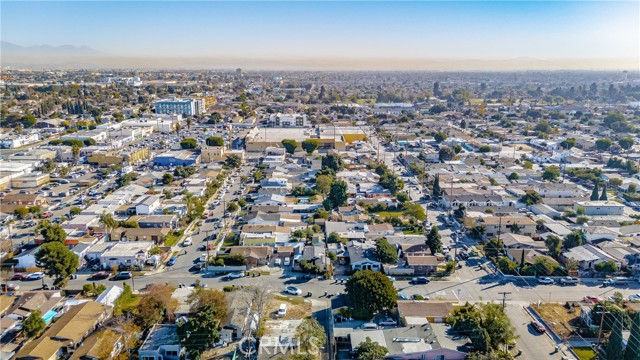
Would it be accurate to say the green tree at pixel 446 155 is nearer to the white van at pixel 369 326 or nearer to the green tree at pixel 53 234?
the white van at pixel 369 326

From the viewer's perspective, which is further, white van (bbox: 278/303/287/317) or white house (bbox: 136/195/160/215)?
white house (bbox: 136/195/160/215)

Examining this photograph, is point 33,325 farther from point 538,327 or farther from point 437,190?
point 437,190

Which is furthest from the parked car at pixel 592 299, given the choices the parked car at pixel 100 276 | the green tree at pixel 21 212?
the green tree at pixel 21 212

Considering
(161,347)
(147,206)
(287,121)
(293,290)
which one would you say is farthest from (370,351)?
(287,121)

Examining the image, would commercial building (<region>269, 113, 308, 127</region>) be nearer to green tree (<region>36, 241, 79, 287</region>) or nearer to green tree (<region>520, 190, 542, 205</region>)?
green tree (<region>520, 190, 542, 205</region>)

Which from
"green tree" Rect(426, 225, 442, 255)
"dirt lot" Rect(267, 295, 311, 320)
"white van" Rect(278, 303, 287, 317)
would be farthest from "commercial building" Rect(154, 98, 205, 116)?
"white van" Rect(278, 303, 287, 317)

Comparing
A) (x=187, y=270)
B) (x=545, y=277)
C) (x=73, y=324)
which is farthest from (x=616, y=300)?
(x=73, y=324)
